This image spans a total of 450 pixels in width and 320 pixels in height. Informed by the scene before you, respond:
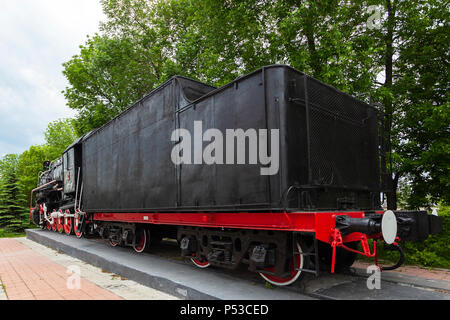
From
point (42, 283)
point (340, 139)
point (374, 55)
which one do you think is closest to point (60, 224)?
point (42, 283)

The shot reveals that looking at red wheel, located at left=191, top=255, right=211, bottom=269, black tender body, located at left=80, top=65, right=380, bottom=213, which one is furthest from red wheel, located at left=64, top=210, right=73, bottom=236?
red wheel, located at left=191, top=255, right=211, bottom=269

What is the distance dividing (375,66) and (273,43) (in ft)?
11.7

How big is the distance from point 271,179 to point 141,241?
4998 mm

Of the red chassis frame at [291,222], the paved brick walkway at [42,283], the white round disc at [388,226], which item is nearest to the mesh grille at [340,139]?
the red chassis frame at [291,222]

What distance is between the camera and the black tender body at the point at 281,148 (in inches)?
158

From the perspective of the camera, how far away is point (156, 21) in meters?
16.7

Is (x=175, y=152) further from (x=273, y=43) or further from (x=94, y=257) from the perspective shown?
(x=273, y=43)

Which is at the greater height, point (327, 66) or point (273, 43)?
point (273, 43)

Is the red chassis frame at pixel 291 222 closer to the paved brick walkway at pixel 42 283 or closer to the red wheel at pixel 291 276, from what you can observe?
the red wheel at pixel 291 276

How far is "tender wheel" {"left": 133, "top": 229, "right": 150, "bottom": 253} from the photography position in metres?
7.49

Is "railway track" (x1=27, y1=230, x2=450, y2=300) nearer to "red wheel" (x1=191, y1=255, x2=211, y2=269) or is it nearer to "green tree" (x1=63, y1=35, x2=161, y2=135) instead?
"red wheel" (x1=191, y1=255, x2=211, y2=269)

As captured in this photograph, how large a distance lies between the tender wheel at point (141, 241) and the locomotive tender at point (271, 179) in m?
0.79
